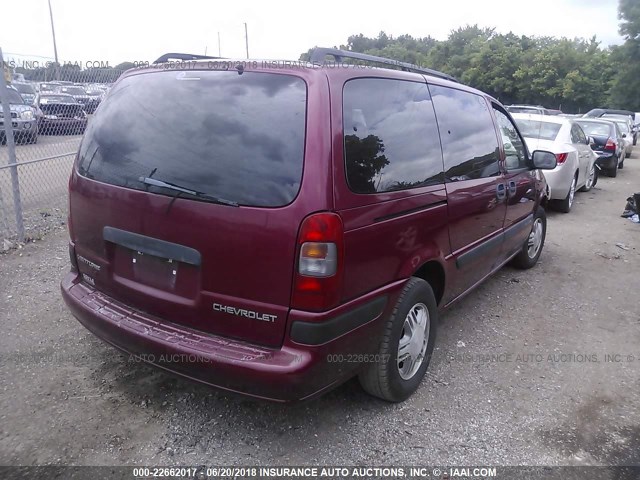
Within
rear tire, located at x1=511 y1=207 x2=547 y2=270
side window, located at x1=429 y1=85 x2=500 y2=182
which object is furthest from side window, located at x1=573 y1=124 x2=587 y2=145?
side window, located at x1=429 y1=85 x2=500 y2=182

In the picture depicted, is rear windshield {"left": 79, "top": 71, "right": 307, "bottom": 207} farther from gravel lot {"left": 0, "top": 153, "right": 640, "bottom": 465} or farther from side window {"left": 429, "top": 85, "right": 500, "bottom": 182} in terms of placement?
side window {"left": 429, "top": 85, "right": 500, "bottom": 182}

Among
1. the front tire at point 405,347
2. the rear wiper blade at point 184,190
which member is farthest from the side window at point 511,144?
the rear wiper blade at point 184,190

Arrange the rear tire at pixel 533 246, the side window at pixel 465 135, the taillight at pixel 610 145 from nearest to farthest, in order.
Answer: the side window at pixel 465 135
the rear tire at pixel 533 246
the taillight at pixel 610 145

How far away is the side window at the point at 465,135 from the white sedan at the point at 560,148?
13.4 feet

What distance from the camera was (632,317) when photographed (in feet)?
14.2

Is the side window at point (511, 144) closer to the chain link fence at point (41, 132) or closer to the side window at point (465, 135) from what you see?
the side window at point (465, 135)

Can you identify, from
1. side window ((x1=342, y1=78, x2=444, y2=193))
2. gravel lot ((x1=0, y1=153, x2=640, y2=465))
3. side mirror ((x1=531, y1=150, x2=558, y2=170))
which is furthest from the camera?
side mirror ((x1=531, y1=150, x2=558, y2=170))

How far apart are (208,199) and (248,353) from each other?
73cm

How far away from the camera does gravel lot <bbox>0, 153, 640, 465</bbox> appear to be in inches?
99.2

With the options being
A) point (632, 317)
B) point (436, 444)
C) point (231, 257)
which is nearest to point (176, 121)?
point (231, 257)

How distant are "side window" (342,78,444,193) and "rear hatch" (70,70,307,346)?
0.96 ft

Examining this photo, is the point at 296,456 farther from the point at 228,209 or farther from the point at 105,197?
the point at 105,197

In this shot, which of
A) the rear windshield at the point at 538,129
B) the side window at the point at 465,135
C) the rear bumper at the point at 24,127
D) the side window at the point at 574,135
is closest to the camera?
the side window at the point at 465,135

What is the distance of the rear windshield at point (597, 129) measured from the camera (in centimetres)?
1292
